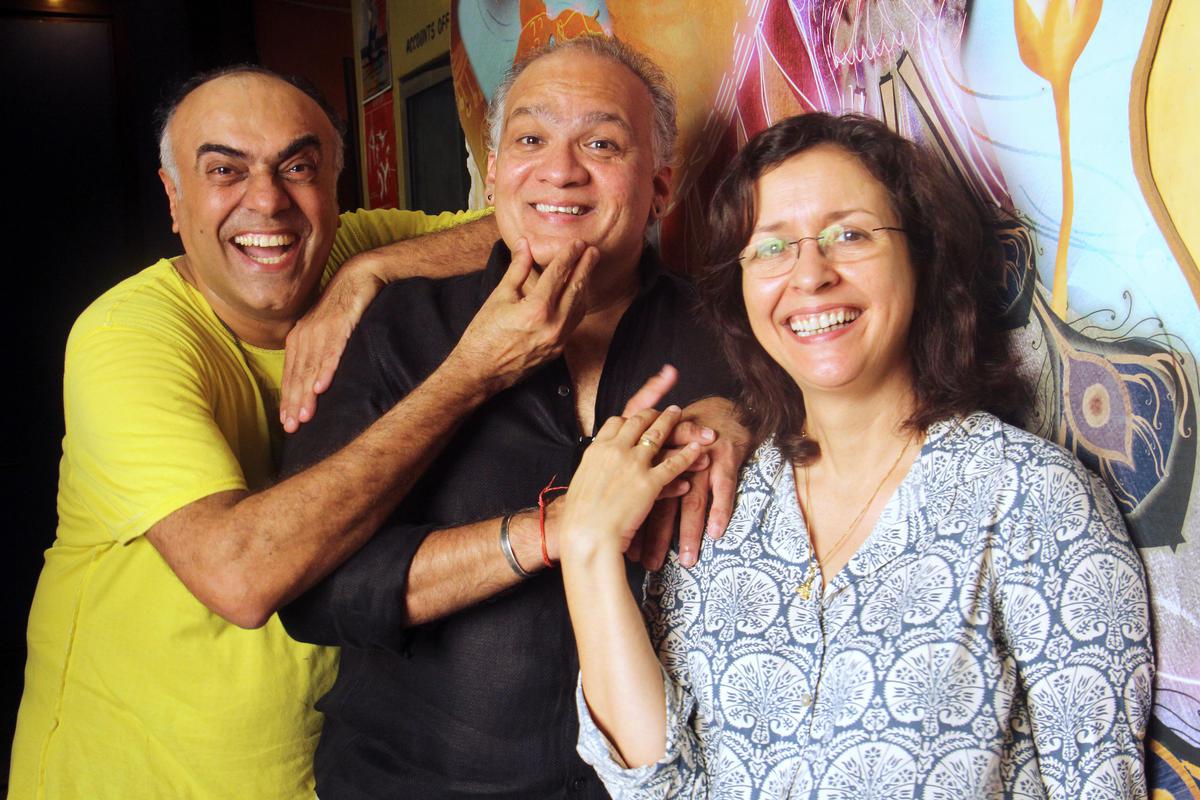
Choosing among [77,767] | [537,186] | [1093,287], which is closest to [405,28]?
[537,186]

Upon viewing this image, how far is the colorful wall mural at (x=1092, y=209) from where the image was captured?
111 centimetres

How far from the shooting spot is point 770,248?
1371 mm

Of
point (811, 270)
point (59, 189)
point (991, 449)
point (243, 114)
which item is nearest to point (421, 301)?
point (243, 114)

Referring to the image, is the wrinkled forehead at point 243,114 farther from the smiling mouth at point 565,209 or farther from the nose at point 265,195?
the smiling mouth at point 565,209

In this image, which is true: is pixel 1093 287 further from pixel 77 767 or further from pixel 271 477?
pixel 77 767

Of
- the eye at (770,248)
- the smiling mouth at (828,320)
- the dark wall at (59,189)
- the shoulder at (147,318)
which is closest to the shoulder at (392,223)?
the shoulder at (147,318)

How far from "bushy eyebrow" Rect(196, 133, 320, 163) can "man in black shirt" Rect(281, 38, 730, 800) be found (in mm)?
398

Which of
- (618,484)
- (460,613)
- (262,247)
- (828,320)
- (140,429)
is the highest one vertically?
(262,247)

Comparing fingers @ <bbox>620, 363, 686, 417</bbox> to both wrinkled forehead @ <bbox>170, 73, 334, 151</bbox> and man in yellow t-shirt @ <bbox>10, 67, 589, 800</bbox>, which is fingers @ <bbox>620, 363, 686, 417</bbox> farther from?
wrinkled forehead @ <bbox>170, 73, 334, 151</bbox>

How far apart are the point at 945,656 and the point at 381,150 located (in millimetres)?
3670

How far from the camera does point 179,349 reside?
5.69 feet

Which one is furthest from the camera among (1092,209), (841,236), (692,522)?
(692,522)

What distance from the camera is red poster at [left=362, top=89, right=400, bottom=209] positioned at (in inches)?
160

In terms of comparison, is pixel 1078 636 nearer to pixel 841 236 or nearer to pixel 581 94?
pixel 841 236
